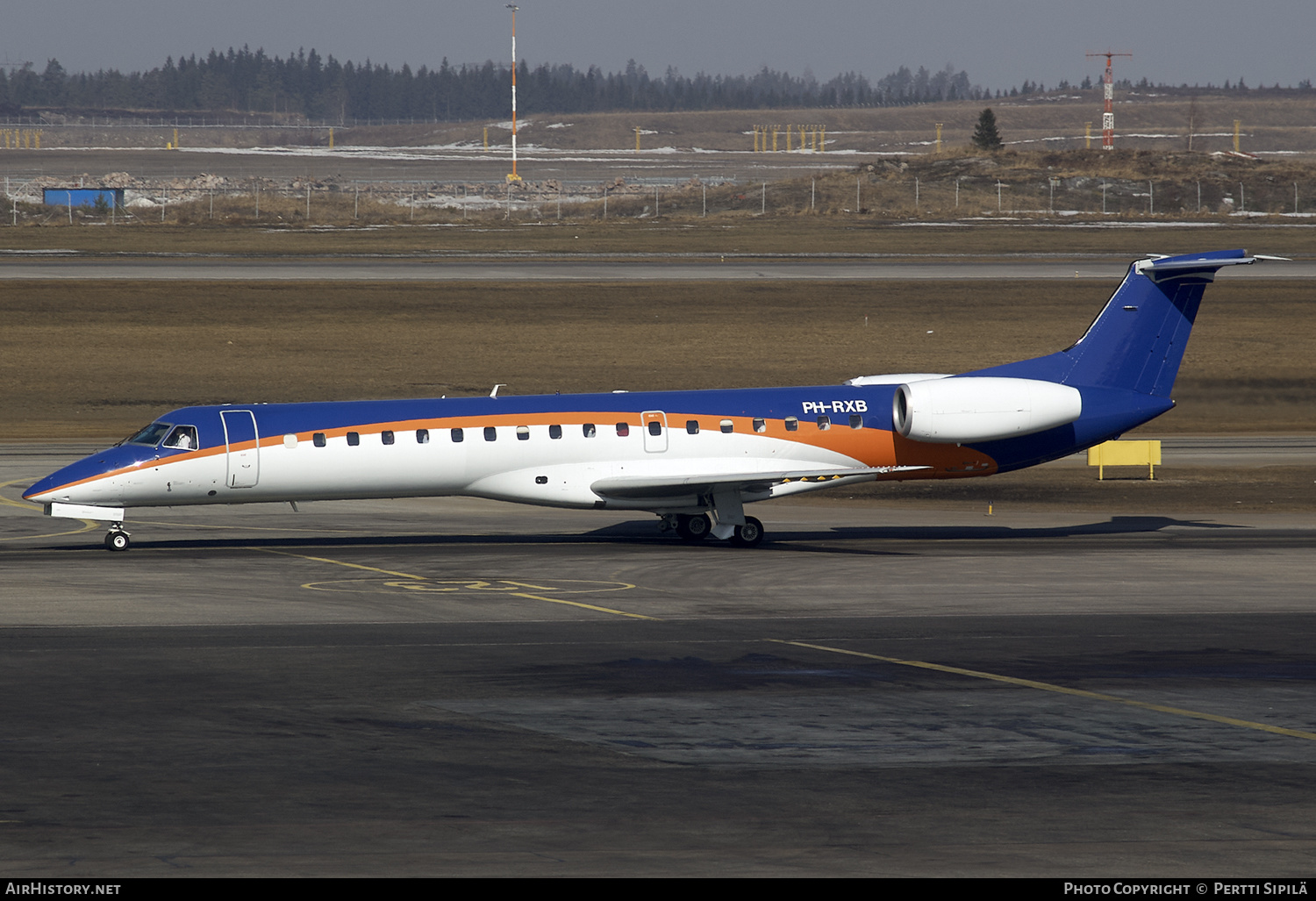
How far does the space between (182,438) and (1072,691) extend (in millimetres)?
21139

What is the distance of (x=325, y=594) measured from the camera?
95.0ft

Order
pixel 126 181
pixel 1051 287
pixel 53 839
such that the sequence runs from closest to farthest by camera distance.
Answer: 1. pixel 53 839
2. pixel 1051 287
3. pixel 126 181

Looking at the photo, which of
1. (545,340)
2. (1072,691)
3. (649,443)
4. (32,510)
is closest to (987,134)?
(545,340)

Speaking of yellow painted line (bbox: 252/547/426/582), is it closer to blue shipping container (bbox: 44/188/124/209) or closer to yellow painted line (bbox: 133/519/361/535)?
yellow painted line (bbox: 133/519/361/535)

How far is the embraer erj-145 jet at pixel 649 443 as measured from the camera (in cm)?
3406

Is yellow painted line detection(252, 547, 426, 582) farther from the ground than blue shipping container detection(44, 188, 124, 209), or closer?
closer

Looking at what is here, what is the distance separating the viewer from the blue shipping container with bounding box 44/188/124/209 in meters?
132

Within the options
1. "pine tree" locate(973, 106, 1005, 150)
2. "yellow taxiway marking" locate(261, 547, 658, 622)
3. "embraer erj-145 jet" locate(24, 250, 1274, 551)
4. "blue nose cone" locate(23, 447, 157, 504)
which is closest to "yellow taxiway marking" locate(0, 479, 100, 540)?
"blue nose cone" locate(23, 447, 157, 504)

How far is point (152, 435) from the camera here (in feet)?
Result: 112

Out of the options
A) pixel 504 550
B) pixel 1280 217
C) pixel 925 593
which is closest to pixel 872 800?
pixel 925 593

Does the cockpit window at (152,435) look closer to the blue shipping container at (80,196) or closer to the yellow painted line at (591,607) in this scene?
the yellow painted line at (591,607)

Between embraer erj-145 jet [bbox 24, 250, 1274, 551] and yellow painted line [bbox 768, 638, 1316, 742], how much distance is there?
11.1 meters

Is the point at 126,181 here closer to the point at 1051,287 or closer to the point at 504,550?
the point at 1051,287

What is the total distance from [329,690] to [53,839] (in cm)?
700
